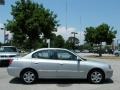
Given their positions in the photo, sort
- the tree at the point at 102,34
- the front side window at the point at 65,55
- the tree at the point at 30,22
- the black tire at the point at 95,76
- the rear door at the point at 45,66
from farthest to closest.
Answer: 1. the tree at the point at 102,34
2. the tree at the point at 30,22
3. the front side window at the point at 65,55
4. the black tire at the point at 95,76
5. the rear door at the point at 45,66

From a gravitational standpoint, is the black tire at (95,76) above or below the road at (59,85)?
above

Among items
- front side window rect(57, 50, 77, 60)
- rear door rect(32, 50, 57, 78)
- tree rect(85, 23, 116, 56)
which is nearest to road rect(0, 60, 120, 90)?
rear door rect(32, 50, 57, 78)

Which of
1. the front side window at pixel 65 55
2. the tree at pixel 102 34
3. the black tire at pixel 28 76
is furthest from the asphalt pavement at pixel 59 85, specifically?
the tree at pixel 102 34

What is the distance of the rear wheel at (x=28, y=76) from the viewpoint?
14.3 meters

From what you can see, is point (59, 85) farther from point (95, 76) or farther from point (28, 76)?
point (95, 76)

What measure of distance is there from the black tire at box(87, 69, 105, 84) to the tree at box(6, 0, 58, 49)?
2011cm

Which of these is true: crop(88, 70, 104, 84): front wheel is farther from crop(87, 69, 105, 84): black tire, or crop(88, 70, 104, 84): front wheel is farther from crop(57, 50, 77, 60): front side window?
crop(57, 50, 77, 60): front side window

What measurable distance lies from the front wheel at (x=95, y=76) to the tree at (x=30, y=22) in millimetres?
20116

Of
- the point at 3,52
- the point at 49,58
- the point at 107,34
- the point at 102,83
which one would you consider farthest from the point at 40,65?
the point at 107,34

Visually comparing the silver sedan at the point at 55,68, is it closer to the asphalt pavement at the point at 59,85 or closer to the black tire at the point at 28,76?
the black tire at the point at 28,76

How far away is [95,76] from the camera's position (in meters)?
14.3

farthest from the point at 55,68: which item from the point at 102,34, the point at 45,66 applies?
the point at 102,34

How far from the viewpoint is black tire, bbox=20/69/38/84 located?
14.3m

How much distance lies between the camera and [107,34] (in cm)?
5594
